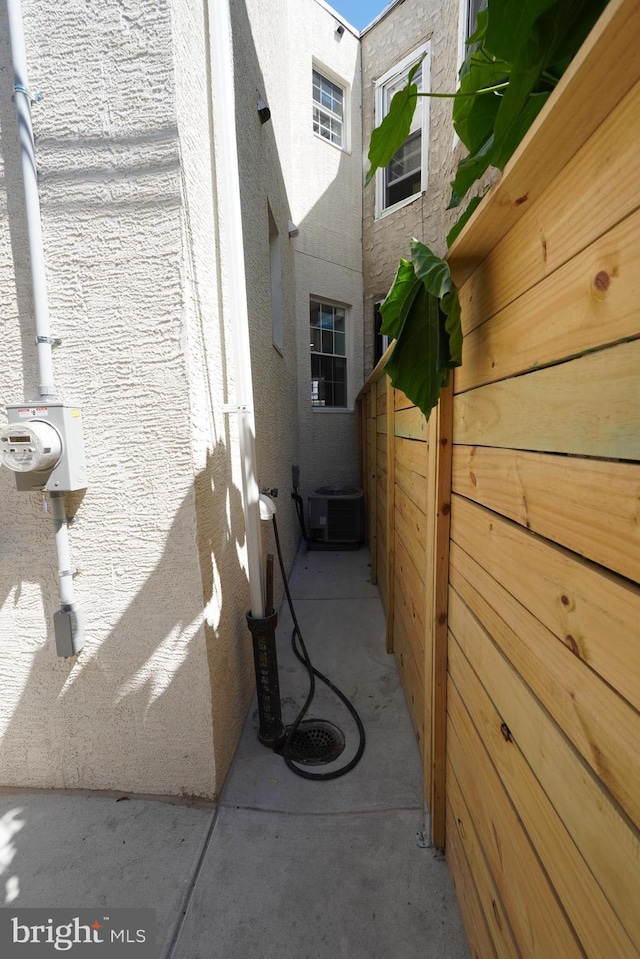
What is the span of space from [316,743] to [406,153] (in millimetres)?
6787

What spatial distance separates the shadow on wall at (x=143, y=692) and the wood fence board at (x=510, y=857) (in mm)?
930

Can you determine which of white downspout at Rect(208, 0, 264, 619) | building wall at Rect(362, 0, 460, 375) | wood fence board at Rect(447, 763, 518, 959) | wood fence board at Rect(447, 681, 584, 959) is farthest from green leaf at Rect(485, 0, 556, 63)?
building wall at Rect(362, 0, 460, 375)

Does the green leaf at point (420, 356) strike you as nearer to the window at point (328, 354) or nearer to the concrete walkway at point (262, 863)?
the concrete walkway at point (262, 863)

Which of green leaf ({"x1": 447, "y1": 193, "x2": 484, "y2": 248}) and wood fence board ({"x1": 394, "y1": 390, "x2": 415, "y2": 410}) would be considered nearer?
green leaf ({"x1": 447, "y1": 193, "x2": 484, "y2": 248})

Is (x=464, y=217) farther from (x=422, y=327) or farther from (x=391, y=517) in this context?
(x=391, y=517)

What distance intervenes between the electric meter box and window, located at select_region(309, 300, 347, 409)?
4.39m

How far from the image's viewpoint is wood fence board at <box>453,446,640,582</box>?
19.8 inches

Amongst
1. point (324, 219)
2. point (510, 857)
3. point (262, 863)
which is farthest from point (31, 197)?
point (324, 219)

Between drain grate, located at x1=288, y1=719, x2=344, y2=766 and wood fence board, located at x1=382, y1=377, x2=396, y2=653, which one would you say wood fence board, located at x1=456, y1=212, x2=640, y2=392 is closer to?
wood fence board, located at x1=382, y1=377, x2=396, y2=653

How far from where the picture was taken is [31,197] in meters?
1.31

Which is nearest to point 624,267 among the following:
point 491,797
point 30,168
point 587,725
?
point 587,725

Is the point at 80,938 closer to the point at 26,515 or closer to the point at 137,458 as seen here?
the point at 26,515

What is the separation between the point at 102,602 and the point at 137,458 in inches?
22.3

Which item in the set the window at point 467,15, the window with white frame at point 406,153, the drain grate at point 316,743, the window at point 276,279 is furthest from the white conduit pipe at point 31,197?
the window with white frame at point 406,153
